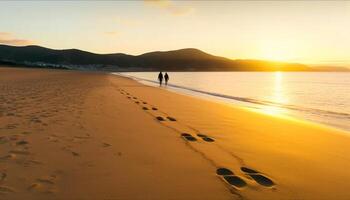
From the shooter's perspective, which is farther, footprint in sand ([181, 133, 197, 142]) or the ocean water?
the ocean water

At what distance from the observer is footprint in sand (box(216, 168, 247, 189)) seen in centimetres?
405

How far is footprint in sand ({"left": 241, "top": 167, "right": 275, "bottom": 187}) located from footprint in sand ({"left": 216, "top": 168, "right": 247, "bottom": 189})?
0.76ft

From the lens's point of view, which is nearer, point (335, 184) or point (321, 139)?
point (335, 184)

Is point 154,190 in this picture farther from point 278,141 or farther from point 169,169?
point 278,141

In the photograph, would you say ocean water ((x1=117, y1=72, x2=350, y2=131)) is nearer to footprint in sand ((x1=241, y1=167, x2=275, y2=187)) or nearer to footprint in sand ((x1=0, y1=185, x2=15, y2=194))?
footprint in sand ((x1=241, y1=167, x2=275, y2=187))

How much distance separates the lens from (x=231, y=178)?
4.27 meters

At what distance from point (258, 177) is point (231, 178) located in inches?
16.1

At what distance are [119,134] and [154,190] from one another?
336 cm

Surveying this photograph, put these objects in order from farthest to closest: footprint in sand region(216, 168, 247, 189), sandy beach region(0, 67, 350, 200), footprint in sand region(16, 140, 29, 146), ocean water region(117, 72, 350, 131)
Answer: ocean water region(117, 72, 350, 131) → footprint in sand region(16, 140, 29, 146) → footprint in sand region(216, 168, 247, 189) → sandy beach region(0, 67, 350, 200)

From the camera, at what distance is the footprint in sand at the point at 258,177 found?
416 centimetres

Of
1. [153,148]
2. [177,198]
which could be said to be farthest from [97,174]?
[153,148]

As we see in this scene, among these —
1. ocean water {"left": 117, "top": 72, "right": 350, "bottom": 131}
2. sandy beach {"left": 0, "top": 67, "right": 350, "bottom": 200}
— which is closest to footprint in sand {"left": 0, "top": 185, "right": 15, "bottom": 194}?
sandy beach {"left": 0, "top": 67, "right": 350, "bottom": 200}

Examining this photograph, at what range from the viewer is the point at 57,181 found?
3922mm

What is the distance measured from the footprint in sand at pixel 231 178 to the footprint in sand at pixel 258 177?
23 centimetres
